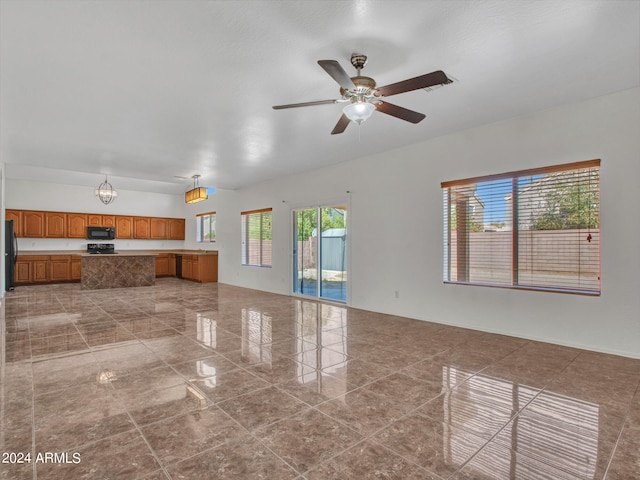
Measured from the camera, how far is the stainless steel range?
31.3 ft

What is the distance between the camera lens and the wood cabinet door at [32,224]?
9.12 m

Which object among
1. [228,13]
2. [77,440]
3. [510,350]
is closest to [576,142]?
[510,350]

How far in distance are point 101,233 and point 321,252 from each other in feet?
23.3

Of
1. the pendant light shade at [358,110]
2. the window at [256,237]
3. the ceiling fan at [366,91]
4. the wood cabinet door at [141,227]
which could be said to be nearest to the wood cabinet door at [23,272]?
the wood cabinet door at [141,227]

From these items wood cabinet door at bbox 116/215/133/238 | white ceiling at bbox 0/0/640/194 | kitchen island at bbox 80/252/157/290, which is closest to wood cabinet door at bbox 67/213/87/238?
wood cabinet door at bbox 116/215/133/238

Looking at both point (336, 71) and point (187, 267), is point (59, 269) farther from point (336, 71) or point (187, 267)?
point (336, 71)

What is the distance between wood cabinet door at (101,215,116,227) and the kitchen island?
1974 mm

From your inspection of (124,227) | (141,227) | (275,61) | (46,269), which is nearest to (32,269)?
(46,269)

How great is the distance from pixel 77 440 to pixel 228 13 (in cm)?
282

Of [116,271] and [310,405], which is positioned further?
[116,271]

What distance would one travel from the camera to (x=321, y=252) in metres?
7.04

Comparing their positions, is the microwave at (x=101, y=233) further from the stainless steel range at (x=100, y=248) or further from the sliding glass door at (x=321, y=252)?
the sliding glass door at (x=321, y=252)

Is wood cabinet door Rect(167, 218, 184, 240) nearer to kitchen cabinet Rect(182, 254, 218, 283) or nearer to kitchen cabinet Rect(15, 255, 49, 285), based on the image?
kitchen cabinet Rect(182, 254, 218, 283)

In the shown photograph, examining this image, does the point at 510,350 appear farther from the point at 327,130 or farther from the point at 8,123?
the point at 8,123
